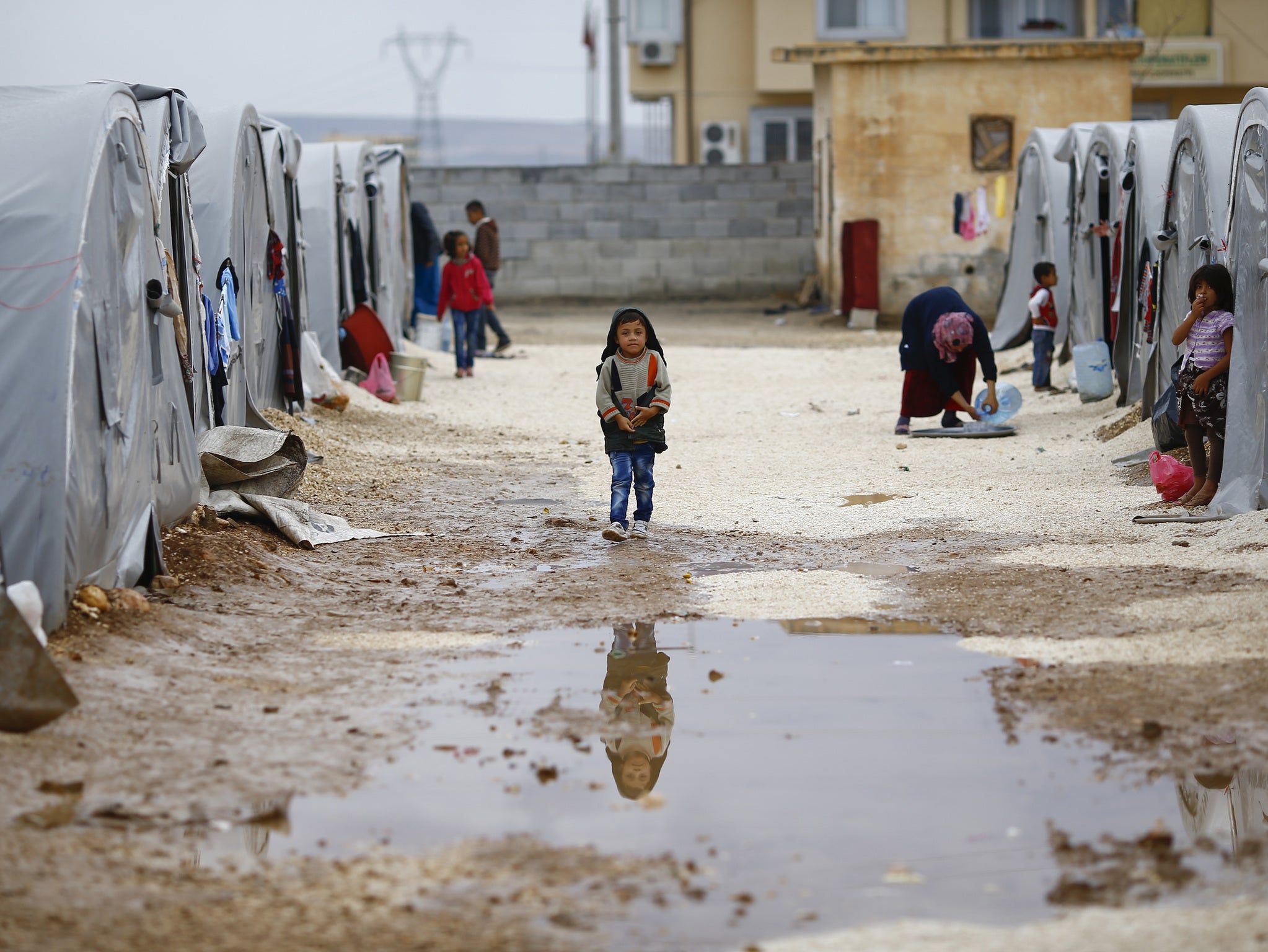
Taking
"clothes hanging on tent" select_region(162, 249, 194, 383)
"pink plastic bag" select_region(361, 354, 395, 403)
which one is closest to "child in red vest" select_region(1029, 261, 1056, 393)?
"pink plastic bag" select_region(361, 354, 395, 403)

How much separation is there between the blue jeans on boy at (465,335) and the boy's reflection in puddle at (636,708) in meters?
10.3

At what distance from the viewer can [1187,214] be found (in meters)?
9.88

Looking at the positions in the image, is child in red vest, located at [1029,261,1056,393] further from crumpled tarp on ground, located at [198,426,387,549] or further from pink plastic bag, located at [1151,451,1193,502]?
crumpled tarp on ground, located at [198,426,387,549]

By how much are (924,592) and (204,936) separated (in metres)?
3.85

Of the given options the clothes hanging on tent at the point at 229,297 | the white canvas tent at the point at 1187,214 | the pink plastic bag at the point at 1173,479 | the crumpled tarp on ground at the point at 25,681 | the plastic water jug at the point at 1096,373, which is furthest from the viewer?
the plastic water jug at the point at 1096,373

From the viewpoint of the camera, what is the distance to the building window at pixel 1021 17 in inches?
1232

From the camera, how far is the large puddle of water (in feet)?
10.7

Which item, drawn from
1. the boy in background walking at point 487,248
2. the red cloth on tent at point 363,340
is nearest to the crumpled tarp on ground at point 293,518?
the red cloth on tent at point 363,340

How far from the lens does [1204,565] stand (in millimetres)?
6203

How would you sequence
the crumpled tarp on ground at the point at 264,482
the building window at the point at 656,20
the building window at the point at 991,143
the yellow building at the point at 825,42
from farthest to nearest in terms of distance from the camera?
the building window at the point at 656,20 < the yellow building at the point at 825,42 < the building window at the point at 991,143 < the crumpled tarp on ground at the point at 264,482

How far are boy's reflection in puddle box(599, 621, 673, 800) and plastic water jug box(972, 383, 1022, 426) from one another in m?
6.38

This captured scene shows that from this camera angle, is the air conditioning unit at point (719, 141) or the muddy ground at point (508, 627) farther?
the air conditioning unit at point (719, 141)

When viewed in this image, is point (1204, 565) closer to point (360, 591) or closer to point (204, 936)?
point (360, 591)

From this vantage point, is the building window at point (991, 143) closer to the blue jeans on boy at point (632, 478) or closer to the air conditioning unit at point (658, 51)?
the air conditioning unit at point (658, 51)
